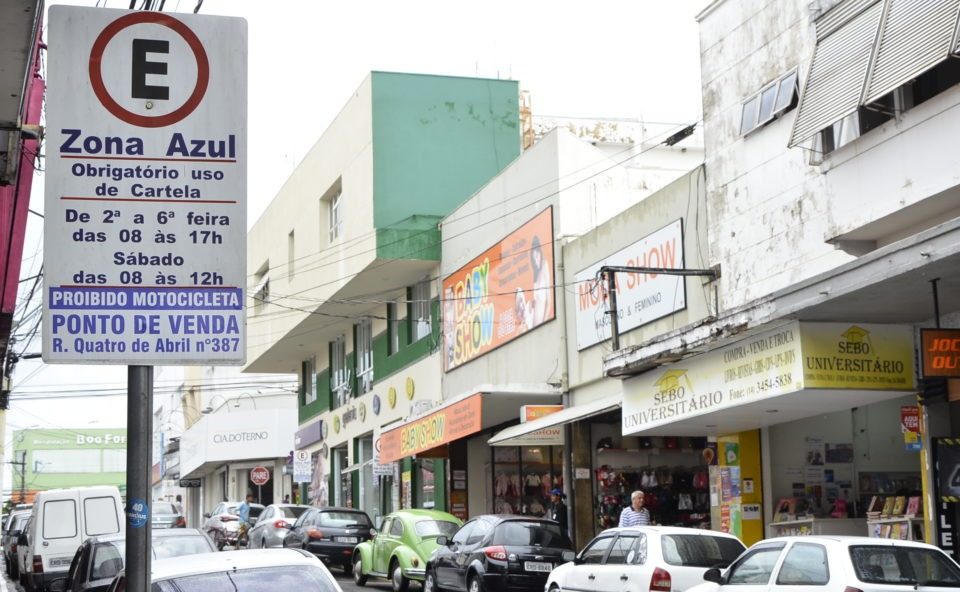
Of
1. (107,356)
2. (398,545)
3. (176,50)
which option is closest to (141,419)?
(107,356)

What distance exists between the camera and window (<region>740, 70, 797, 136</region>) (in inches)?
690

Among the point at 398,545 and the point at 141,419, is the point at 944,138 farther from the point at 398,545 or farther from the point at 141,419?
the point at 398,545

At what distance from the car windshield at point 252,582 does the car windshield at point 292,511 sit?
22.3m

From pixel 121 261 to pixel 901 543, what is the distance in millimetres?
8070

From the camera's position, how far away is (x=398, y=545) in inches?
918

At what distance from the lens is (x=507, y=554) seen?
1861cm

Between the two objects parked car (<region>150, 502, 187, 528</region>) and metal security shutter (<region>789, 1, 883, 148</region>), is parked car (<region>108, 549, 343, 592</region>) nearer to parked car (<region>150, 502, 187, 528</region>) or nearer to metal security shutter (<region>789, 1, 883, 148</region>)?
metal security shutter (<region>789, 1, 883, 148</region>)

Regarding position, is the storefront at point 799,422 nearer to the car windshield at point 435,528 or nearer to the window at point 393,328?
the car windshield at point 435,528

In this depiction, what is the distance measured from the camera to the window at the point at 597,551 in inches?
639

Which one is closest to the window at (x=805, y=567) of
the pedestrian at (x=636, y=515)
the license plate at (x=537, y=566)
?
the license plate at (x=537, y=566)

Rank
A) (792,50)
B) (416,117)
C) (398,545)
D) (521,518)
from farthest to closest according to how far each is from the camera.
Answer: (416,117), (398,545), (521,518), (792,50)

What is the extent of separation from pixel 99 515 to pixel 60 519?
71 cm

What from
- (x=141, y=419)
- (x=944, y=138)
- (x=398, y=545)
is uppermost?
(x=944, y=138)

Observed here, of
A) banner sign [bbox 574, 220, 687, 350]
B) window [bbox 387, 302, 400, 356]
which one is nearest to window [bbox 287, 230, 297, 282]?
window [bbox 387, 302, 400, 356]
